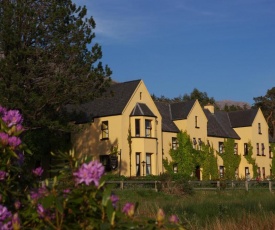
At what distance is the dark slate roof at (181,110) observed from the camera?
167 feet

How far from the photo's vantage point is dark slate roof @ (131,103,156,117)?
1756 inches

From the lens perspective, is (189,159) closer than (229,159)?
Yes

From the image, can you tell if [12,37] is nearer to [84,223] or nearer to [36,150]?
[36,150]

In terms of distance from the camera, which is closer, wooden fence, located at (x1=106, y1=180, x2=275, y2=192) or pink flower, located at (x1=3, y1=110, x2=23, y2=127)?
pink flower, located at (x1=3, y1=110, x2=23, y2=127)

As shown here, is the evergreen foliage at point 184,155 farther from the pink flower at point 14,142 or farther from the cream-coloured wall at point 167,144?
the pink flower at point 14,142

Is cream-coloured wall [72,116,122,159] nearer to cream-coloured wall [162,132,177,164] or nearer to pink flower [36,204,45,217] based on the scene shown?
cream-coloured wall [162,132,177,164]

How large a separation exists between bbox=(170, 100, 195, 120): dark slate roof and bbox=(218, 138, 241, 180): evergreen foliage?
6.66 meters

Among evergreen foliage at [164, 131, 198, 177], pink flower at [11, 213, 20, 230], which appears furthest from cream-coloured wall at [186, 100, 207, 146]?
pink flower at [11, 213, 20, 230]

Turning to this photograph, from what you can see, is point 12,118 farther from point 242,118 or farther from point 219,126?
point 242,118

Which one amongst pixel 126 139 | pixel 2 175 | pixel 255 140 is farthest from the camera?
pixel 255 140

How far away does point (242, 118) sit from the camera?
60.8 meters

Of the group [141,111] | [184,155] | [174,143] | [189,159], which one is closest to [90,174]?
[141,111]

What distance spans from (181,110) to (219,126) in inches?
306

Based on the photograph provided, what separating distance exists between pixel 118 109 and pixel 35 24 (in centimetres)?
1283
